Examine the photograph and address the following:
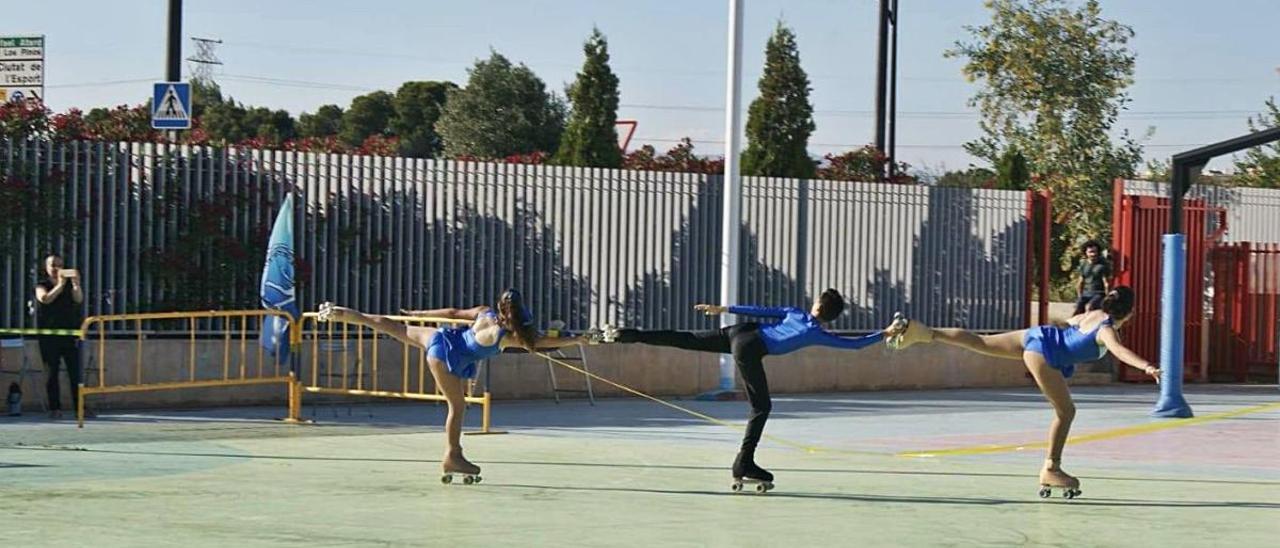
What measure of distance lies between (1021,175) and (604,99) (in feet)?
24.5

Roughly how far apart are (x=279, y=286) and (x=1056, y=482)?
9.57 meters

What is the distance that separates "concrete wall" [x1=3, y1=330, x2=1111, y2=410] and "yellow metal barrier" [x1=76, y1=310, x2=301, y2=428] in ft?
0.13

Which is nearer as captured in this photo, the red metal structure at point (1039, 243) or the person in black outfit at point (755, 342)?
the person in black outfit at point (755, 342)

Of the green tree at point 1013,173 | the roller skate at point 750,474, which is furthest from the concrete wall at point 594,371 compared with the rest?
the roller skate at point 750,474

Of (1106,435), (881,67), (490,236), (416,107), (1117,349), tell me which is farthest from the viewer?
(416,107)

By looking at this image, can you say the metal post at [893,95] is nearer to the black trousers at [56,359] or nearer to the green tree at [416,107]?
the black trousers at [56,359]

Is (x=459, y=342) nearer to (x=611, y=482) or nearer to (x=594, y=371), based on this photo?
(x=611, y=482)

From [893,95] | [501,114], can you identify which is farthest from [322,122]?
[893,95]

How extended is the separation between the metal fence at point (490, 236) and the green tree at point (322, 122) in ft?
176

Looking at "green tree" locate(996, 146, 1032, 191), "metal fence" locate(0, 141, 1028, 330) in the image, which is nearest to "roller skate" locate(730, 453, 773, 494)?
"metal fence" locate(0, 141, 1028, 330)

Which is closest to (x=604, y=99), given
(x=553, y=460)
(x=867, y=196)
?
(x=867, y=196)

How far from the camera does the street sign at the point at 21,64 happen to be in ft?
68.8

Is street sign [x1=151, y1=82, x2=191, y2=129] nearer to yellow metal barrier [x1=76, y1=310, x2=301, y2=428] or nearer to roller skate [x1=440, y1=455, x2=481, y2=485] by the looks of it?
yellow metal barrier [x1=76, y1=310, x2=301, y2=428]

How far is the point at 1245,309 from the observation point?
26.5 m
